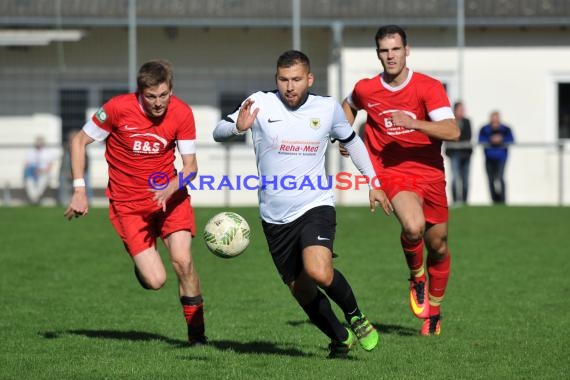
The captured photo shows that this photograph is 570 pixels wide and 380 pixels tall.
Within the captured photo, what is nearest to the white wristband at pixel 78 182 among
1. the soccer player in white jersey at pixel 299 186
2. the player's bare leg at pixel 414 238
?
the soccer player in white jersey at pixel 299 186

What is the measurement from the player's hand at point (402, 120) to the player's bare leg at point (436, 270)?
A: 1205 mm

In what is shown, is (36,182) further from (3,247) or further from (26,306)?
(26,306)

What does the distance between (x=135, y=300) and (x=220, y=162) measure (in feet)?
42.7

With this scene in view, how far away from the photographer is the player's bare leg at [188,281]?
8.31m

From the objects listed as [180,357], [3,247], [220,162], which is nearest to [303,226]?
[180,357]

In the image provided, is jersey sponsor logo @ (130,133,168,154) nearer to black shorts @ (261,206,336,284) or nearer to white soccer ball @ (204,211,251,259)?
white soccer ball @ (204,211,251,259)

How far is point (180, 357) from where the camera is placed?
787 cm

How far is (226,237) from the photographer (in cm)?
791

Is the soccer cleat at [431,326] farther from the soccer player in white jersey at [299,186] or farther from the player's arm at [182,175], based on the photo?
the player's arm at [182,175]

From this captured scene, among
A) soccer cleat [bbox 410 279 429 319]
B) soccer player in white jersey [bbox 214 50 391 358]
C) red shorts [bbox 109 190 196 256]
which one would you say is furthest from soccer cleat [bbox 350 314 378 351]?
red shorts [bbox 109 190 196 256]

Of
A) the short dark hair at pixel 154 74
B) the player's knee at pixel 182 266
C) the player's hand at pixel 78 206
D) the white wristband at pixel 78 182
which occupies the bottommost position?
the player's knee at pixel 182 266

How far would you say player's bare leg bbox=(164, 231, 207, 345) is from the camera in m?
8.31

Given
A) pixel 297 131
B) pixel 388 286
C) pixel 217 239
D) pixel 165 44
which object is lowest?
pixel 388 286

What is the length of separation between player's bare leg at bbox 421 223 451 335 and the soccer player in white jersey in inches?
56.2
